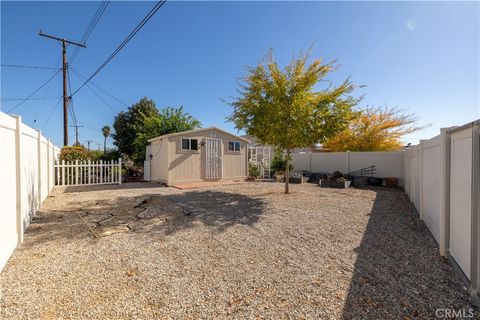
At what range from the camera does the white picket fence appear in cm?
1069

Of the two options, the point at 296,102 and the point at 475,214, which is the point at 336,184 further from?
the point at 475,214

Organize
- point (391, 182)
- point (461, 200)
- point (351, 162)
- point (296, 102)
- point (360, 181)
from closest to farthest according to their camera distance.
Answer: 1. point (461, 200)
2. point (296, 102)
3. point (391, 182)
4. point (360, 181)
5. point (351, 162)

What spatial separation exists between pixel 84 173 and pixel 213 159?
249 inches

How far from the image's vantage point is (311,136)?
7914mm

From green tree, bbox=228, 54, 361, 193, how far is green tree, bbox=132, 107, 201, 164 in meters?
10.3

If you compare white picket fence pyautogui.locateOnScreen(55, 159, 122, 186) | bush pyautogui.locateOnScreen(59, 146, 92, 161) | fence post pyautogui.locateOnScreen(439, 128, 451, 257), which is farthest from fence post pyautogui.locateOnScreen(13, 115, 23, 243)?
bush pyautogui.locateOnScreen(59, 146, 92, 161)

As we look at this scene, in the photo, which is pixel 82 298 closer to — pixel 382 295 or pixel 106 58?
pixel 382 295

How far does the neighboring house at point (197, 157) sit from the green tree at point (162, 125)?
295 cm

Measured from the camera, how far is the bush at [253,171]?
14656mm

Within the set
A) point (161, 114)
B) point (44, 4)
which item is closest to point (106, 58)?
point (44, 4)

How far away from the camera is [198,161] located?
1204cm

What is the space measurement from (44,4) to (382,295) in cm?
1351
